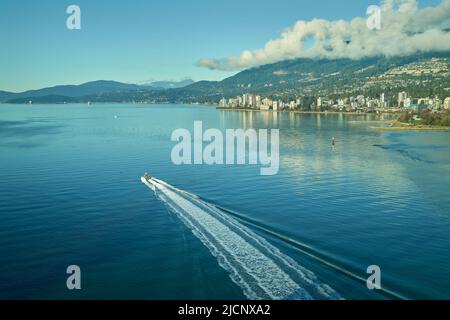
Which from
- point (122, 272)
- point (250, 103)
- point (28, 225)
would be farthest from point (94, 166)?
point (250, 103)

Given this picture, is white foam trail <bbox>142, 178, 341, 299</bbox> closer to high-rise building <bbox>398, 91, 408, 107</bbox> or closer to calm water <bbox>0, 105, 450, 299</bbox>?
calm water <bbox>0, 105, 450, 299</bbox>

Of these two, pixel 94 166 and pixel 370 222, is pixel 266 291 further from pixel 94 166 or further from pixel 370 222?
pixel 94 166

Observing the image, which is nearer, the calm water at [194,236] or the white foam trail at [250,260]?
the white foam trail at [250,260]

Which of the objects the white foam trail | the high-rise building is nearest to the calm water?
the white foam trail

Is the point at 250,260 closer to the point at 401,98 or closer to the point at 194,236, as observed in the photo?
the point at 194,236

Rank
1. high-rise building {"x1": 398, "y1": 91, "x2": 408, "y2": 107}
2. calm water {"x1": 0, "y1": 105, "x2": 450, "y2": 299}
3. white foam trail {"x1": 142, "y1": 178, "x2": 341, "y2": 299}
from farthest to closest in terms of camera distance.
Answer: high-rise building {"x1": 398, "y1": 91, "x2": 408, "y2": 107} < calm water {"x1": 0, "y1": 105, "x2": 450, "y2": 299} < white foam trail {"x1": 142, "y1": 178, "x2": 341, "y2": 299}

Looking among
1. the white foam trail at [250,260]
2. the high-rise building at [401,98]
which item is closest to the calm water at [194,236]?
the white foam trail at [250,260]

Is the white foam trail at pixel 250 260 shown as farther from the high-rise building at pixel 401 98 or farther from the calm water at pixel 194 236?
the high-rise building at pixel 401 98
